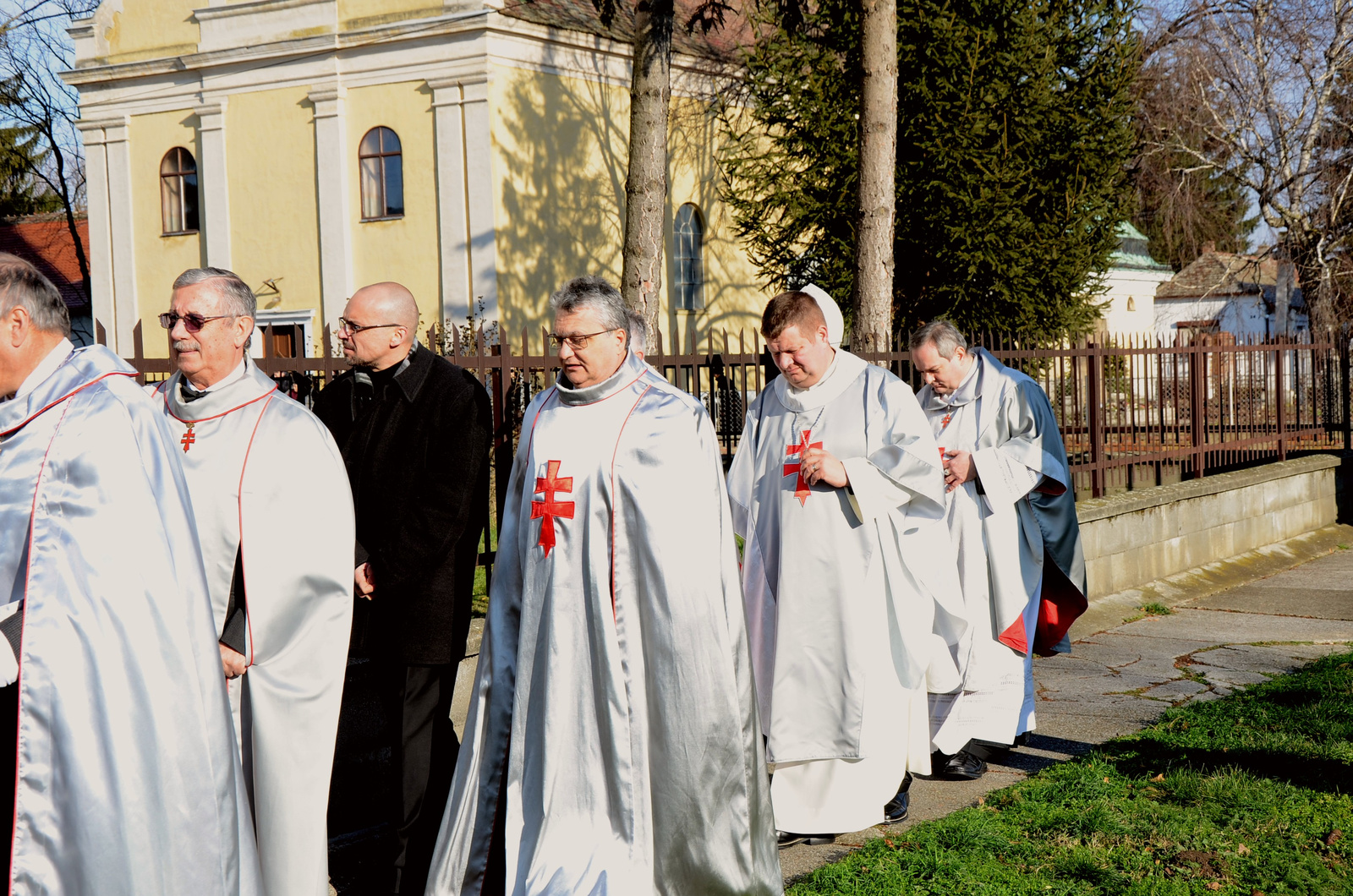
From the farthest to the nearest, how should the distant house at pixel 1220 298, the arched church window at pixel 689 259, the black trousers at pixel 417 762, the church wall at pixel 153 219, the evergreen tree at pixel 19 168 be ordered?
the evergreen tree at pixel 19 168, the distant house at pixel 1220 298, the arched church window at pixel 689 259, the church wall at pixel 153 219, the black trousers at pixel 417 762

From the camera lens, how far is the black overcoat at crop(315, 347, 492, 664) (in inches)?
179

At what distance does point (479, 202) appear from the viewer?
75.8 feet

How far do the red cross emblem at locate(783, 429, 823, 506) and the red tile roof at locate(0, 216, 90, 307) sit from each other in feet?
111

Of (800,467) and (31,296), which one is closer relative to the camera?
(31,296)

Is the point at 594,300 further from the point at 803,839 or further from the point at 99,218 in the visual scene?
the point at 99,218

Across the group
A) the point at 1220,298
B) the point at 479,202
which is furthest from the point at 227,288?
the point at 1220,298

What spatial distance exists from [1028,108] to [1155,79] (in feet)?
39.4

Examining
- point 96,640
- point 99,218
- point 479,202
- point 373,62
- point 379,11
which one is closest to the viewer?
point 96,640

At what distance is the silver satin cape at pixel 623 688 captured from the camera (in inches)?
161

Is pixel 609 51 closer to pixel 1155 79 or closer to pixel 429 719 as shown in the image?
pixel 1155 79

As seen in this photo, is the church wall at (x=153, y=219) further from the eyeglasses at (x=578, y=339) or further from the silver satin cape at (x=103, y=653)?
the silver satin cape at (x=103, y=653)

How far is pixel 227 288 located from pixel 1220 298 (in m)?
36.1

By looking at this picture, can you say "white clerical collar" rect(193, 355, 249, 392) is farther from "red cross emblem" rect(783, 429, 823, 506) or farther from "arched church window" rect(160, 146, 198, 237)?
"arched church window" rect(160, 146, 198, 237)

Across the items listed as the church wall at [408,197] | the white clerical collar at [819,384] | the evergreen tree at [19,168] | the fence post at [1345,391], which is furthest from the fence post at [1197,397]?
the evergreen tree at [19,168]
